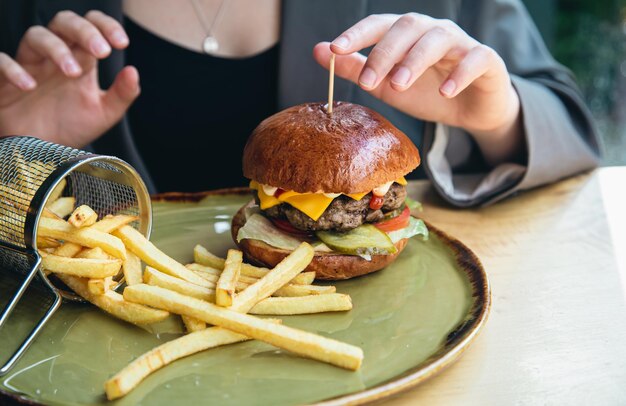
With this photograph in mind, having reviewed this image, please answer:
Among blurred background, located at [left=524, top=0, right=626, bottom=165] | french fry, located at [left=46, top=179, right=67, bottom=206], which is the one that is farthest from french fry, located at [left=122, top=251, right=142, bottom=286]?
blurred background, located at [left=524, top=0, right=626, bottom=165]

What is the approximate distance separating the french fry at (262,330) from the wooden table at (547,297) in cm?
15

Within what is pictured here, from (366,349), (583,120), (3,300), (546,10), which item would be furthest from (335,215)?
(546,10)

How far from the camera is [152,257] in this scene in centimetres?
178

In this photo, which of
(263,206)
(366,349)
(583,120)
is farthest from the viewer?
(583,120)

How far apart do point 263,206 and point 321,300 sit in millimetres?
456

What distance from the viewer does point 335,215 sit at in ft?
6.53

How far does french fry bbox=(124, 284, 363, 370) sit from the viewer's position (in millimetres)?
1460

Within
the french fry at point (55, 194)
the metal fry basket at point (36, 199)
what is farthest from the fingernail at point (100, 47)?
the french fry at point (55, 194)

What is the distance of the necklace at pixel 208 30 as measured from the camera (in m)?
3.10

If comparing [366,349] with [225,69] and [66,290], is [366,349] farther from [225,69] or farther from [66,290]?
[225,69]

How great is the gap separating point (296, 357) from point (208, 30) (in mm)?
2076

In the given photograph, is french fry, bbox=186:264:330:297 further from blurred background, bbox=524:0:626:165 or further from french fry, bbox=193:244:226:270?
blurred background, bbox=524:0:626:165

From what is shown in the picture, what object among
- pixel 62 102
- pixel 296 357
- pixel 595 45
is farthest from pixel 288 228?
pixel 595 45

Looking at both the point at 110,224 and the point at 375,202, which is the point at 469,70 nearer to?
the point at 375,202
